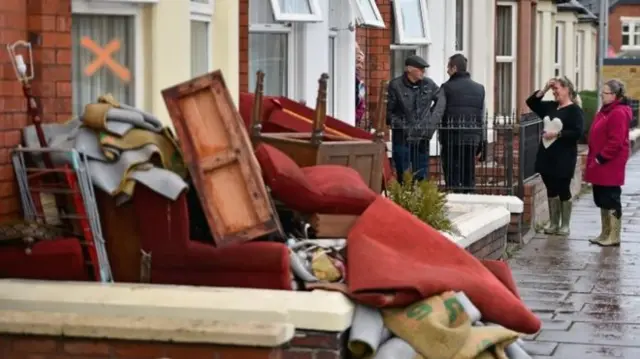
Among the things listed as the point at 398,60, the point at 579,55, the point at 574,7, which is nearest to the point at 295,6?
the point at 398,60

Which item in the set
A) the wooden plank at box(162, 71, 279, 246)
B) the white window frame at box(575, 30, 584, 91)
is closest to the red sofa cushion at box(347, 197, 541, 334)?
the wooden plank at box(162, 71, 279, 246)

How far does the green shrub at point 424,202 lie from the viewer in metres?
9.11

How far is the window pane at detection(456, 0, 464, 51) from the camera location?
63.9ft

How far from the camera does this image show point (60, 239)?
22.4 ft

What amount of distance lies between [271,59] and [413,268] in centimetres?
538

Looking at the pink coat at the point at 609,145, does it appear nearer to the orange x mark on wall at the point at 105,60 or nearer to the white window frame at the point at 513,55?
the orange x mark on wall at the point at 105,60

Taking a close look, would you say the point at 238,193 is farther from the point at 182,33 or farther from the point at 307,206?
the point at 182,33

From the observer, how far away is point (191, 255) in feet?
22.0

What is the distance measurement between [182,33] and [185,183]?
1.77 meters

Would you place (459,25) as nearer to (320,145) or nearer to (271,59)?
(271,59)

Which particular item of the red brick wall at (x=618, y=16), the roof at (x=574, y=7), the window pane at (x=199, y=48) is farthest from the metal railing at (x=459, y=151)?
the red brick wall at (x=618, y=16)

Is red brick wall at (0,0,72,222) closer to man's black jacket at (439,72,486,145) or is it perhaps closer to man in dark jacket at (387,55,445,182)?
man in dark jacket at (387,55,445,182)

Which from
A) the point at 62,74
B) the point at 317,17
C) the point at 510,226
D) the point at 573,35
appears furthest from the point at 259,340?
the point at 573,35

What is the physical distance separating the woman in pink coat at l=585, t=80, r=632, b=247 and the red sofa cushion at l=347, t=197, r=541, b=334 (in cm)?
677
